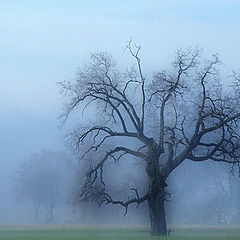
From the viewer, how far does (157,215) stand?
38750mm

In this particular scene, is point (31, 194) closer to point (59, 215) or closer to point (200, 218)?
point (59, 215)

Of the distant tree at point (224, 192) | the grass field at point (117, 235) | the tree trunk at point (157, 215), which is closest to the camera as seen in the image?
the grass field at point (117, 235)

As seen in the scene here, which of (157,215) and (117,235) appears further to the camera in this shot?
(157,215)

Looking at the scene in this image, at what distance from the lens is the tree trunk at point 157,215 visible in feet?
126

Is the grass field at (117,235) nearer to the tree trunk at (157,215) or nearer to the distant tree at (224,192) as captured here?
the tree trunk at (157,215)

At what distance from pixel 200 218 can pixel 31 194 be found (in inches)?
543

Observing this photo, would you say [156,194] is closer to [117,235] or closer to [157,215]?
[157,215]

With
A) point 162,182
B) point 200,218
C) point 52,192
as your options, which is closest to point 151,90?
point 162,182

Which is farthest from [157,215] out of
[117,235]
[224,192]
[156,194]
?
[224,192]

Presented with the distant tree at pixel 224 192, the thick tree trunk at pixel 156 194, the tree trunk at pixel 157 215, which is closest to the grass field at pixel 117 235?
the tree trunk at pixel 157 215

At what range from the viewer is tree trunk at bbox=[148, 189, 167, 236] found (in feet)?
126

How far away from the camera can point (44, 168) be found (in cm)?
5775

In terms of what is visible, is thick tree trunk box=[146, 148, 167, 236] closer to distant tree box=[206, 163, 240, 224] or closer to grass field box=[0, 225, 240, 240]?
grass field box=[0, 225, 240, 240]

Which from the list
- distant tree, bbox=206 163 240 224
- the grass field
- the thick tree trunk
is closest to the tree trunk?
the thick tree trunk
